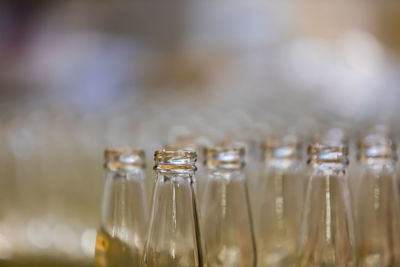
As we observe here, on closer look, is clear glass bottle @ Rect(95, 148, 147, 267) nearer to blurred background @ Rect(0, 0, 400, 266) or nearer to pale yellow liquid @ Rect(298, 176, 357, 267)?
pale yellow liquid @ Rect(298, 176, 357, 267)

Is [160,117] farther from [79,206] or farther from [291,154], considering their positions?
[291,154]

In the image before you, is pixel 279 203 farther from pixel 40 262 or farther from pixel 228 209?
pixel 40 262

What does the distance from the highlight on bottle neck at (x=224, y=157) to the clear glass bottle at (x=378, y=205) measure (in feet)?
0.37

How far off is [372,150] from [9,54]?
308 centimetres

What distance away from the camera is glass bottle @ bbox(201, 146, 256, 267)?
511mm

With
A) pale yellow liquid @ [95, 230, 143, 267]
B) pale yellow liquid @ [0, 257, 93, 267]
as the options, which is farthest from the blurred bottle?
pale yellow liquid @ [0, 257, 93, 267]

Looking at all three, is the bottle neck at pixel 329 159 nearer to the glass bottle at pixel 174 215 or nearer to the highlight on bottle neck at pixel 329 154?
the highlight on bottle neck at pixel 329 154

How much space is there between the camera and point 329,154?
1.62 ft

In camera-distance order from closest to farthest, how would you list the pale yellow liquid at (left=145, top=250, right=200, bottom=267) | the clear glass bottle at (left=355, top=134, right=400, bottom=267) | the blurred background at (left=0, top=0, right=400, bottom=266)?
the pale yellow liquid at (left=145, top=250, right=200, bottom=267) → the clear glass bottle at (left=355, top=134, right=400, bottom=267) → the blurred background at (left=0, top=0, right=400, bottom=266)

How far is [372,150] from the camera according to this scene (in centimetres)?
56

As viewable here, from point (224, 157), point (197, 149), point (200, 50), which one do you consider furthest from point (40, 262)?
point (200, 50)

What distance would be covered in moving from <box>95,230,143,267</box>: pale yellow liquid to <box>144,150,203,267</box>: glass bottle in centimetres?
5

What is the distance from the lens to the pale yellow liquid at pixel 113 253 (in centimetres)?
50

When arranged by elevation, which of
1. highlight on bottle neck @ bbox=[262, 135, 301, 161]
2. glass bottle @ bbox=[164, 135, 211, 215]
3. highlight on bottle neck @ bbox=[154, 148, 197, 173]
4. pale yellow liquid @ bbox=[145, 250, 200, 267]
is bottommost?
pale yellow liquid @ bbox=[145, 250, 200, 267]
